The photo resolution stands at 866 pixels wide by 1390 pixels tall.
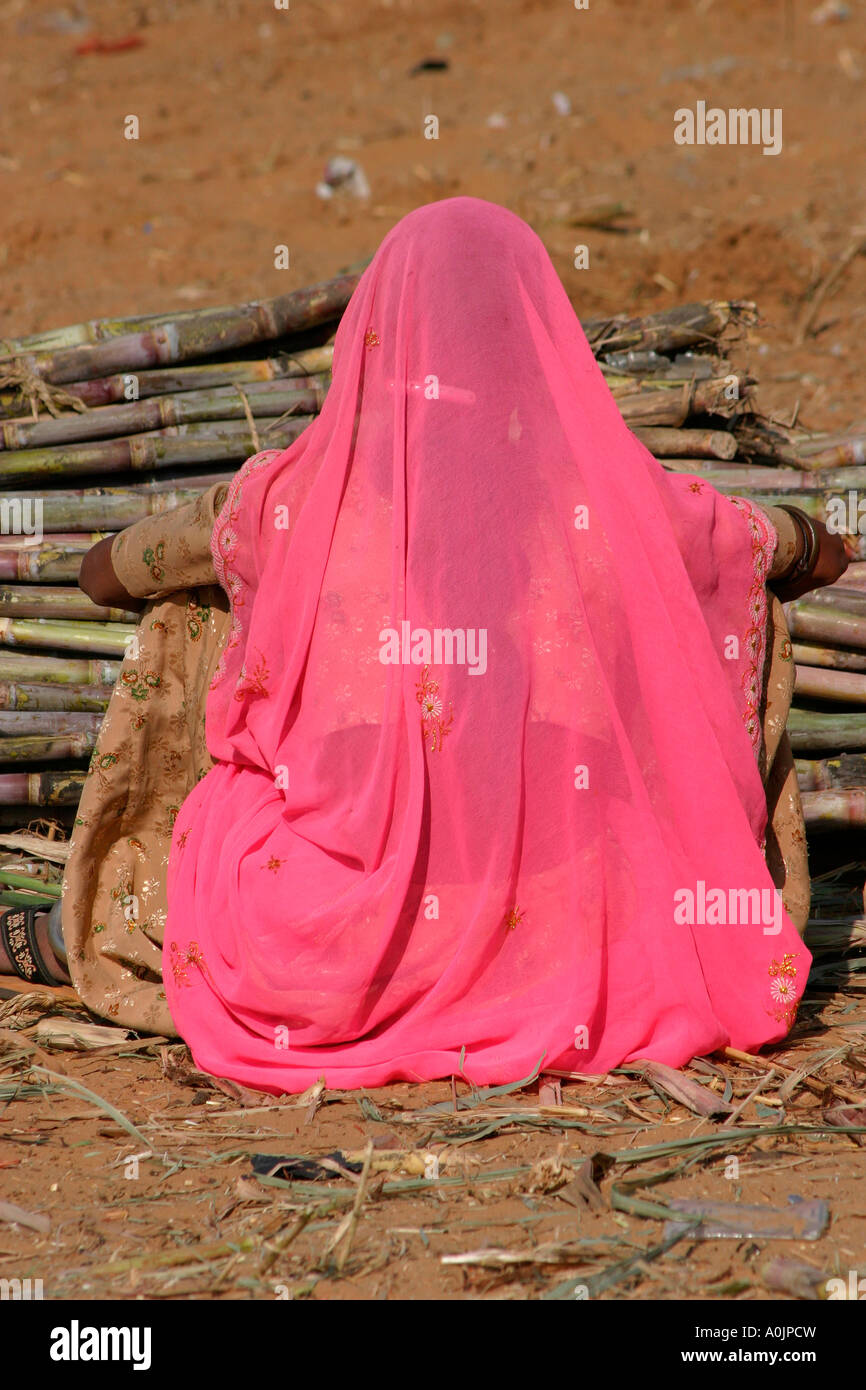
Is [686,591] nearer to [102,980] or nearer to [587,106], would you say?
[102,980]

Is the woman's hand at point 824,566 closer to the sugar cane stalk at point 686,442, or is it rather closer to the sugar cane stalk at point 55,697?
the sugar cane stalk at point 686,442

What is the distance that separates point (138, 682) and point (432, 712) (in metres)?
0.83

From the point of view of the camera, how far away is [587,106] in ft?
30.5

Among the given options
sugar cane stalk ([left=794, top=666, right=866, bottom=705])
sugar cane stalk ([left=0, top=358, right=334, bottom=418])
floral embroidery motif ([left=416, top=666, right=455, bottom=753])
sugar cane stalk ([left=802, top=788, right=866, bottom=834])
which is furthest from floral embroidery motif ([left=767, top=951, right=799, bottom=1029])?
sugar cane stalk ([left=0, top=358, right=334, bottom=418])

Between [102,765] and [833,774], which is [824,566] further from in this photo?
[102,765]

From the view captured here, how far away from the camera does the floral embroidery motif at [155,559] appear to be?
9.95 ft

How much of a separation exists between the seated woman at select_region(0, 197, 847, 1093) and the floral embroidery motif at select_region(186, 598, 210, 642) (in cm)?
26

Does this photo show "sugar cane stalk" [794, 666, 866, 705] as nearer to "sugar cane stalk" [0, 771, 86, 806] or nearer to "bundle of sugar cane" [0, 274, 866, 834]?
"bundle of sugar cane" [0, 274, 866, 834]

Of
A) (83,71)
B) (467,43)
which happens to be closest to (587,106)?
(467,43)

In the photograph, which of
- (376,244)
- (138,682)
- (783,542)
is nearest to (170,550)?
(138,682)

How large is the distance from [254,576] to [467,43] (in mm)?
8994

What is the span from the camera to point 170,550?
3012 millimetres

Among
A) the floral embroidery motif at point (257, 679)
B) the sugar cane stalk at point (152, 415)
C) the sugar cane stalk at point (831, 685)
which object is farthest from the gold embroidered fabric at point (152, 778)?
the sugar cane stalk at point (152, 415)
